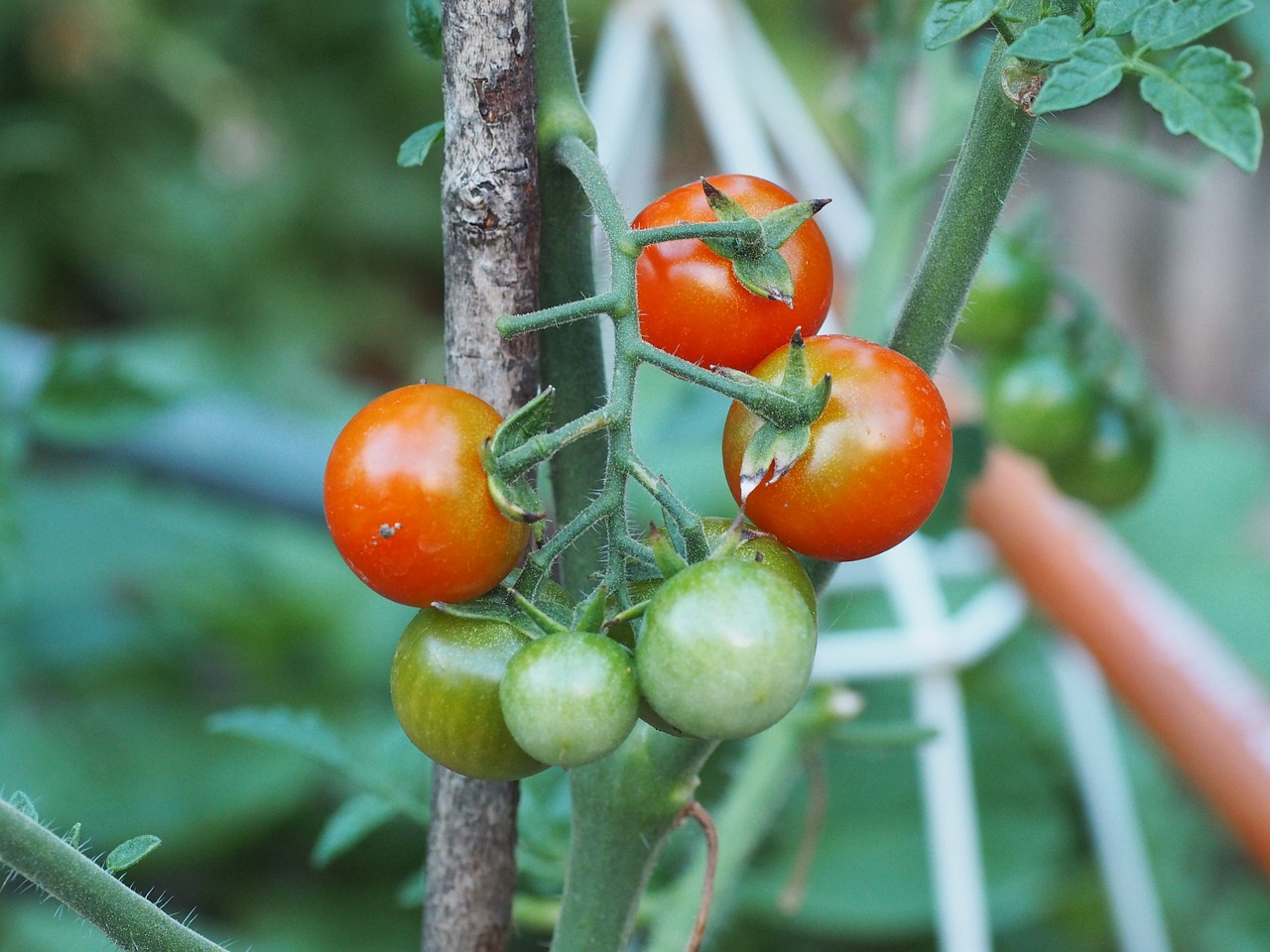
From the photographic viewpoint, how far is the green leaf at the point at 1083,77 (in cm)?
46

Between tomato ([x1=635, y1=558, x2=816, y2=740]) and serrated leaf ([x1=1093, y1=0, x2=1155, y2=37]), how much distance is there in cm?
25

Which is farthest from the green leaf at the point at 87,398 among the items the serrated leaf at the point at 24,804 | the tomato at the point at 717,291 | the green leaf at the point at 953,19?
the green leaf at the point at 953,19

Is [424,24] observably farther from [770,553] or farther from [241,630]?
[241,630]

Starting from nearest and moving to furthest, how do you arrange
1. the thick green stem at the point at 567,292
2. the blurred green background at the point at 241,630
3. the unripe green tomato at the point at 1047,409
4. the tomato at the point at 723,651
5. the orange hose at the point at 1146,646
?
the tomato at the point at 723,651, the thick green stem at the point at 567,292, the orange hose at the point at 1146,646, the unripe green tomato at the point at 1047,409, the blurred green background at the point at 241,630

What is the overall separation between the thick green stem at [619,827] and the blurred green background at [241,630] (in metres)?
0.22

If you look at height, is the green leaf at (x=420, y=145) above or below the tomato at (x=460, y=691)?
above

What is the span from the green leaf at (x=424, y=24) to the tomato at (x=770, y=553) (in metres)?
0.27

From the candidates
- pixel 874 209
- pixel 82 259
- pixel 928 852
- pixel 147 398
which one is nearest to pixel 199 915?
pixel 147 398

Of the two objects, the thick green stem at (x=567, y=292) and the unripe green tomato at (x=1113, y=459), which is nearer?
the thick green stem at (x=567, y=292)

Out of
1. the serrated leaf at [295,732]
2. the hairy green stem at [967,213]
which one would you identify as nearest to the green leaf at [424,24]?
the hairy green stem at [967,213]

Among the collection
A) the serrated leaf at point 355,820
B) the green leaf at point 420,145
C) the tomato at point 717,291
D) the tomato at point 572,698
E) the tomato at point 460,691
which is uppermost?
the green leaf at point 420,145

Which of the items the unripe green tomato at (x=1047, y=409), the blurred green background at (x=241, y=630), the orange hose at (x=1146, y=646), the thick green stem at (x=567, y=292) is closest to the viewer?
the thick green stem at (x=567, y=292)

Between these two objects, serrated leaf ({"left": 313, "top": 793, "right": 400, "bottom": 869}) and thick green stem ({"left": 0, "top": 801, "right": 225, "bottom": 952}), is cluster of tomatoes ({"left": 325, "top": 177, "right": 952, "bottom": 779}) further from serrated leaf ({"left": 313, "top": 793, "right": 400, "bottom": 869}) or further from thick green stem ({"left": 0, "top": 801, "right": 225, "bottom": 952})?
serrated leaf ({"left": 313, "top": 793, "right": 400, "bottom": 869})

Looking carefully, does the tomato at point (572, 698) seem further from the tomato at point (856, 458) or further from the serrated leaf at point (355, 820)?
the serrated leaf at point (355, 820)
